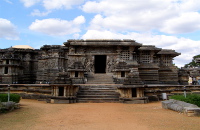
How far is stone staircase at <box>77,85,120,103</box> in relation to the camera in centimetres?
1419

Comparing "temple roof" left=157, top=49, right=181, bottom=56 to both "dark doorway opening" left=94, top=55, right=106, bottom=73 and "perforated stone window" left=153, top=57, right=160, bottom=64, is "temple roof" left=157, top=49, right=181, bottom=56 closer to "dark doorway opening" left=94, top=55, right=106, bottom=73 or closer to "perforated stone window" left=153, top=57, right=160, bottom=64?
"perforated stone window" left=153, top=57, right=160, bottom=64

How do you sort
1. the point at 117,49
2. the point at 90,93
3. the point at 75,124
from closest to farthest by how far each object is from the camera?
the point at 75,124 → the point at 90,93 → the point at 117,49

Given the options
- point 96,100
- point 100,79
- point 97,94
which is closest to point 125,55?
point 100,79

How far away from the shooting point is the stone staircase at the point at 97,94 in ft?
46.5

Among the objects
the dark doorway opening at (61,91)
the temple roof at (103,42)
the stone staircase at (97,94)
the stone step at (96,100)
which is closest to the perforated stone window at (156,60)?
the temple roof at (103,42)

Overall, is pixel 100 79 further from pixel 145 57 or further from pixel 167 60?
pixel 167 60

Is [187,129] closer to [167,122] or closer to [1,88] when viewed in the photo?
[167,122]

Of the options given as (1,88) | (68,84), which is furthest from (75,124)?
(1,88)

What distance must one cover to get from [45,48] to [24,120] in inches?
854

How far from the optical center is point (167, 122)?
290 inches

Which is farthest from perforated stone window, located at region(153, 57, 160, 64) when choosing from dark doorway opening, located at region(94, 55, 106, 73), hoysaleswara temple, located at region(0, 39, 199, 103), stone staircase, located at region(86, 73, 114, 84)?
stone staircase, located at region(86, 73, 114, 84)

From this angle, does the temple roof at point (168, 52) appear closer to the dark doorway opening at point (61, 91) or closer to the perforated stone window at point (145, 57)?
the perforated stone window at point (145, 57)

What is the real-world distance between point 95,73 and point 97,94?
366 inches

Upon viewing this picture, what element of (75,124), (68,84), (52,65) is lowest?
(75,124)
